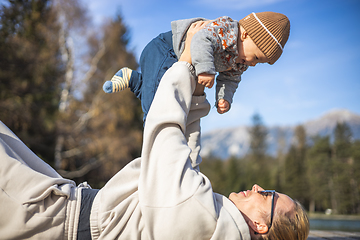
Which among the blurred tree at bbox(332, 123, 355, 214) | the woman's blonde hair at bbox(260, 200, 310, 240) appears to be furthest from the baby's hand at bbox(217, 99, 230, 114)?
the blurred tree at bbox(332, 123, 355, 214)

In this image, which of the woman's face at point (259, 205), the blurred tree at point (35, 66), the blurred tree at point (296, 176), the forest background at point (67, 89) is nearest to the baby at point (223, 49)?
the woman's face at point (259, 205)

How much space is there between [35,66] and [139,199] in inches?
603

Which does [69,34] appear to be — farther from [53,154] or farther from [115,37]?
[53,154]

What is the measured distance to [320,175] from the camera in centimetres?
3017

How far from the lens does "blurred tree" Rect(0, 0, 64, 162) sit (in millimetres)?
13328

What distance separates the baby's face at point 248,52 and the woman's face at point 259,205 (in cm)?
104

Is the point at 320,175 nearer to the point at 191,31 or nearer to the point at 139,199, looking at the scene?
the point at 191,31

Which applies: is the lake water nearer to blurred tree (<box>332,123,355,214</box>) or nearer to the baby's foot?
the baby's foot

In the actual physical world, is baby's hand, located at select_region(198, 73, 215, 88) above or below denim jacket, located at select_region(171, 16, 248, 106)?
below

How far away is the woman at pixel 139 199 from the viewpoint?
4.55 feet

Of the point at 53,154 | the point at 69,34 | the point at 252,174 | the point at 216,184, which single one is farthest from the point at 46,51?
the point at 252,174

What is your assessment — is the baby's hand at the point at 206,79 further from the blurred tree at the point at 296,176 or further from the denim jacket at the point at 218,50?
the blurred tree at the point at 296,176

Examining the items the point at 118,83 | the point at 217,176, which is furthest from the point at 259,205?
the point at 217,176

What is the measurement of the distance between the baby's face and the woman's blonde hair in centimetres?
117
